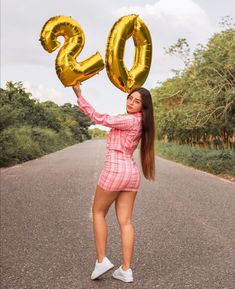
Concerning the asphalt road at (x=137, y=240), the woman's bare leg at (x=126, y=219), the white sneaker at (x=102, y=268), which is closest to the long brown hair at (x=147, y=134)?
the woman's bare leg at (x=126, y=219)

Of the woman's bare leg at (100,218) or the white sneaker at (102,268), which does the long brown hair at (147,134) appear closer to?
the woman's bare leg at (100,218)

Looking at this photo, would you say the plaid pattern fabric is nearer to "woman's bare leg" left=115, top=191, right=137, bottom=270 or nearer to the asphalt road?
"woman's bare leg" left=115, top=191, right=137, bottom=270

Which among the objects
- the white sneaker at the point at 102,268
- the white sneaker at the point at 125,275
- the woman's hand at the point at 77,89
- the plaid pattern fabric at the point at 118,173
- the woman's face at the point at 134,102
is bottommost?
the white sneaker at the point at 125,275

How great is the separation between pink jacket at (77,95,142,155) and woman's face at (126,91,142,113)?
5 centimetres

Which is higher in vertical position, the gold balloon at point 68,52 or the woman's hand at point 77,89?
the gold balloon at point 68,52

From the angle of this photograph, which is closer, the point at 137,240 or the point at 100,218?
the point at 100,218

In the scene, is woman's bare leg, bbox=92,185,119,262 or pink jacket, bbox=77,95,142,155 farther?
woman's bare leg, bbox=92,185,119,262

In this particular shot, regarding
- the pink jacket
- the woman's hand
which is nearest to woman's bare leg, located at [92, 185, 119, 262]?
the pink jacket

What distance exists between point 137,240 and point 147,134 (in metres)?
2.21

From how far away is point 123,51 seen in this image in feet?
12.8

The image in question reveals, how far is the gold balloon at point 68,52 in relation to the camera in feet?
12.2

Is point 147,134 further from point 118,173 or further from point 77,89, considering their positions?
point 77,89

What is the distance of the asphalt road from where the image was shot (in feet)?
14.1

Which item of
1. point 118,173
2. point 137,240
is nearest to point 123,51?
point 118,173
